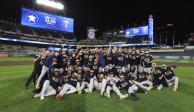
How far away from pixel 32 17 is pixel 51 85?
55.1 meters

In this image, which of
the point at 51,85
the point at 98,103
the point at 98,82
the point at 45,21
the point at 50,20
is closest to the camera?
the point at 98,103

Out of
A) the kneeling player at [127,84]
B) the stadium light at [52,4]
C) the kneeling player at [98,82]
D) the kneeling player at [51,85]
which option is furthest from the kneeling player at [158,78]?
the stadium light at [52,4]

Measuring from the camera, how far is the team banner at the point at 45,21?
61.8 m

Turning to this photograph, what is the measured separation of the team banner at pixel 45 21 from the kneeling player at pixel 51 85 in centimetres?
5167

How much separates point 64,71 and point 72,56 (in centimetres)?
201

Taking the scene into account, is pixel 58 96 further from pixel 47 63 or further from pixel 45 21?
pixel 45 21

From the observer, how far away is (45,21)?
67875 millimetres

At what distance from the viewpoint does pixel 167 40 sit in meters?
94.9

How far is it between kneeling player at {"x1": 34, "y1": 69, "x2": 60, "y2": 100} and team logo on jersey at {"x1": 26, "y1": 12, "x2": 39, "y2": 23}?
5328 cm

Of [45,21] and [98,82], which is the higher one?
[45,21]

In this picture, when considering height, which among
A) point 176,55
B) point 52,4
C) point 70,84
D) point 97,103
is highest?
point 52,4

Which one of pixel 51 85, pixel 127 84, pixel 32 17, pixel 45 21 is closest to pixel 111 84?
pixel 127 84

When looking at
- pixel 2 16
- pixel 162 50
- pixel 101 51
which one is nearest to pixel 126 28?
pixel 162 50

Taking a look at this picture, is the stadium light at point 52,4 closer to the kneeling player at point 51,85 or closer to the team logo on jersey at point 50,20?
the team logo on jersey at point 50,20
